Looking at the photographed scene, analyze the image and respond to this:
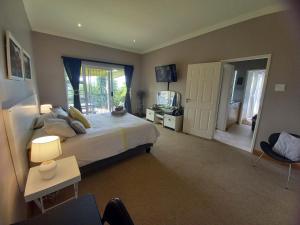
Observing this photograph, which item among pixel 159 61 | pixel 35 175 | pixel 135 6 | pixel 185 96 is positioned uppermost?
pixel 135 6

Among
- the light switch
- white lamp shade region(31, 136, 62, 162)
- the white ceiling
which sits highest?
the white ceiling

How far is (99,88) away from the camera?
16.1 feet

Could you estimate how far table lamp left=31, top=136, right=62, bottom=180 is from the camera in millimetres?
1205

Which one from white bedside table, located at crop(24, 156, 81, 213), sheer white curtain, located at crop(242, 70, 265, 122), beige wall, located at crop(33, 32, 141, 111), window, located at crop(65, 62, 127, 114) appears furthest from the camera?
sheer white curtain, located at crop(242, 70, 265, 122)

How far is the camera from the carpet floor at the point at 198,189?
4.83 feet

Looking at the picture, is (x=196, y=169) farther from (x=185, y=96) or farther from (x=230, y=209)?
(x=185, y=96)

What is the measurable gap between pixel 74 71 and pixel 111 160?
3.29 meters

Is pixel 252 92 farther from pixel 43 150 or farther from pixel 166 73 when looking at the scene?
pixel 43 150

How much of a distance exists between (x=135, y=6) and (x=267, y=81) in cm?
283

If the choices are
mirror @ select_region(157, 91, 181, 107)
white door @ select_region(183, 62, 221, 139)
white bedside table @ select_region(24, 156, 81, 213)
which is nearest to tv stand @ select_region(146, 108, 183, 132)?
white door @ select_region(183, 62, 221, 139)

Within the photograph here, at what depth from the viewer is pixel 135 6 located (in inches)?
95.9

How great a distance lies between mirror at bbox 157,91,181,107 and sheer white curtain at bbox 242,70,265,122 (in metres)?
2.56

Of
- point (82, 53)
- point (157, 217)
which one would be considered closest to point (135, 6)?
point (82, 53)

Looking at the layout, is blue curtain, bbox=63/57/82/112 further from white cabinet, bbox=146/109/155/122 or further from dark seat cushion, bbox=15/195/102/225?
dark seat cushion, bbox=15/195/102/225
